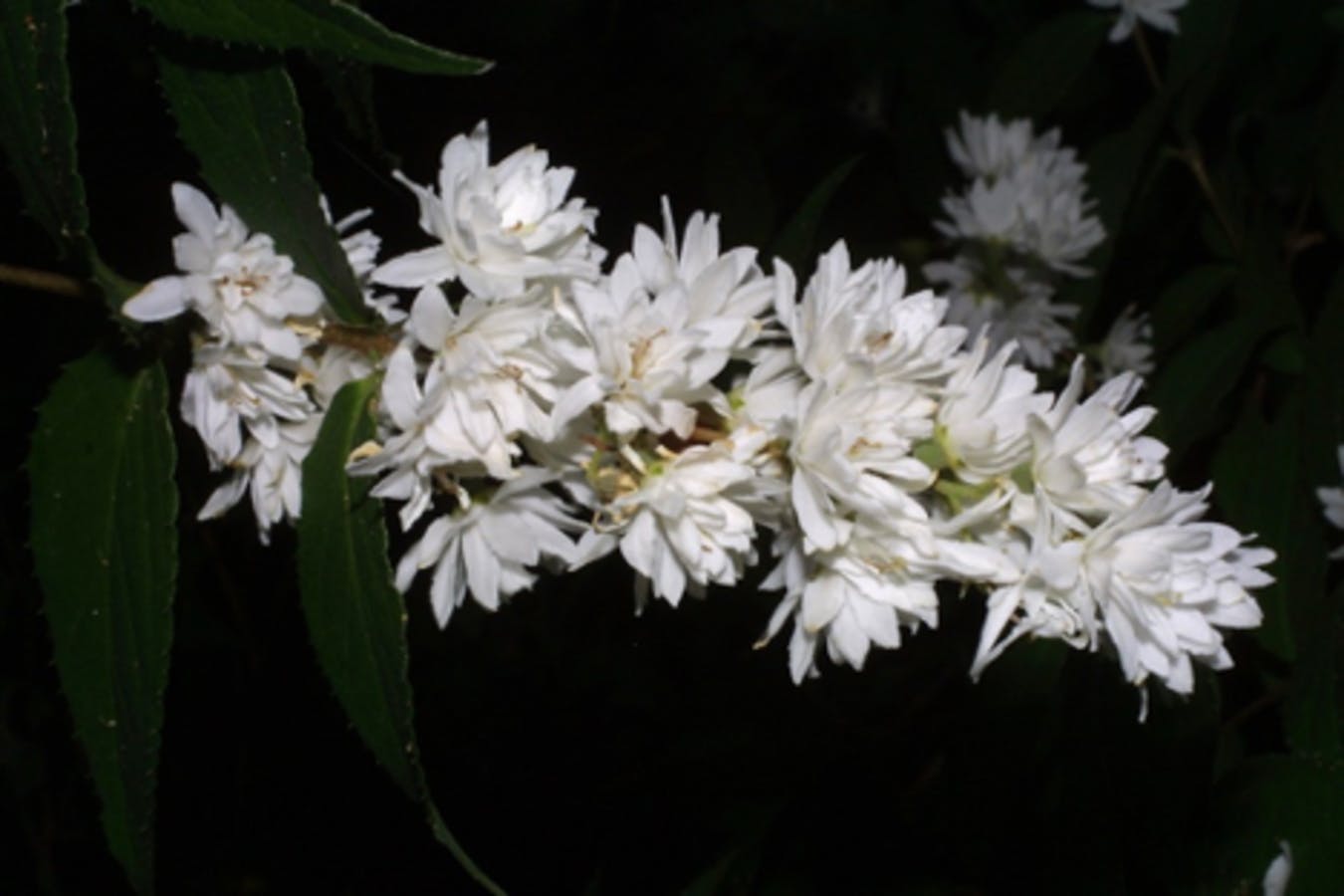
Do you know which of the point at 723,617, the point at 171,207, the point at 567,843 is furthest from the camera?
the point at 567,843

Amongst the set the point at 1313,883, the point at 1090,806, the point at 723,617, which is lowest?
the point at 1313,883

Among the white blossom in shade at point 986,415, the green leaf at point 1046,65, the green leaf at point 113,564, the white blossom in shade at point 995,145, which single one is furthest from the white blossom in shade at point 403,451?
the green leaf at point 1046,65

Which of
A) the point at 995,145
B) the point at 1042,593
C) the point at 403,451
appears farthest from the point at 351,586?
the point at 995,145

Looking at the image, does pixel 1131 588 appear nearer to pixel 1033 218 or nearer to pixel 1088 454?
pixel 1088 454

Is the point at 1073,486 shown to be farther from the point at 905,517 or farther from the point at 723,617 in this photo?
→ the point at 723,617

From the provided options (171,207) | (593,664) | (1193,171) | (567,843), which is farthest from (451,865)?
(1193,171)

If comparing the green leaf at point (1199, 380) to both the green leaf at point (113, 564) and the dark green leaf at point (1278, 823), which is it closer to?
the dark green leaf at point (1278, 823)
